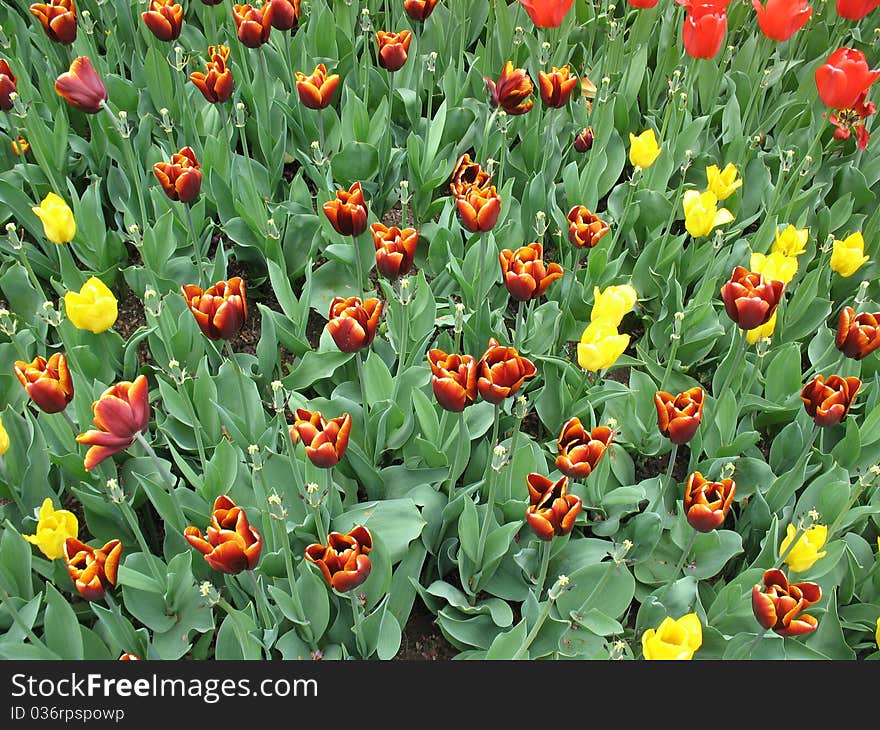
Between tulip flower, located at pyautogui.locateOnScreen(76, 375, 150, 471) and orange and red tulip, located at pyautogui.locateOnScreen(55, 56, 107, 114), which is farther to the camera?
orange and red tulip, located at pyautogui.locateOnScreen(55, 56, 107, 114)

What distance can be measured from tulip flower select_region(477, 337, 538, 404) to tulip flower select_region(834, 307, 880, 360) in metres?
0.78

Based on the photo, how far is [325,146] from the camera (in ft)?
9.79

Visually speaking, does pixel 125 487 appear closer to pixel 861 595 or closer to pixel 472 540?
pixel 472 540

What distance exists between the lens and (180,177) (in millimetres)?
2055

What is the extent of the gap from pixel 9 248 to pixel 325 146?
1053mm

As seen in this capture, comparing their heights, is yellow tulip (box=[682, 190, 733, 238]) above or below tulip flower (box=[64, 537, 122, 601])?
above

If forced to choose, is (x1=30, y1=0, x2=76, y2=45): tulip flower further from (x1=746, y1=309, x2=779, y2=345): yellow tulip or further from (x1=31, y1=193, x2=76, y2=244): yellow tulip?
(x1=746, y1=309, x2=779, y2=345): yellow tulip

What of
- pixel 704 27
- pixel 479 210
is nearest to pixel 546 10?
pixel 704 27

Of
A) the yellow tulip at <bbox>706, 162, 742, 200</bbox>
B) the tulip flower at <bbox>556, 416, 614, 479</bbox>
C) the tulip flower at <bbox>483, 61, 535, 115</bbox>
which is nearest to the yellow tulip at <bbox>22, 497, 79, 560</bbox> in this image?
the tulip flower at <bbox>556, 416, 614, 479</bbox>

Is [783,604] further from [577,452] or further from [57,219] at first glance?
[57,219]

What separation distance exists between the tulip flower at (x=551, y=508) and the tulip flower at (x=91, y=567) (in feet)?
2.41

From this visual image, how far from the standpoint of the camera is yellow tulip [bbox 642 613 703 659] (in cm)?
149

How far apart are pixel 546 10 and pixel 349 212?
3.71ft
